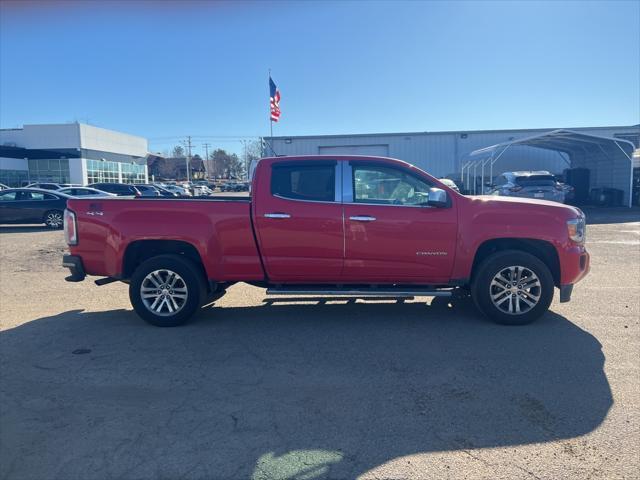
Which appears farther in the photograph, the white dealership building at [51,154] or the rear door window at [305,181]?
the white dealership building at [51,154]

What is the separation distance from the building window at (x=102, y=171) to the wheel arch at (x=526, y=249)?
55.7 m

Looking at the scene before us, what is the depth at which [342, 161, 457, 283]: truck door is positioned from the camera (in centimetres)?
573

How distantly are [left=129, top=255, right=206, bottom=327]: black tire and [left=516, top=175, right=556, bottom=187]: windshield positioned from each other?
17.5 meters

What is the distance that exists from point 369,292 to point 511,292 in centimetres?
163

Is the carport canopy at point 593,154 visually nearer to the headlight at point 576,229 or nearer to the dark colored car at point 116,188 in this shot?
the dark colored car at point 116,188

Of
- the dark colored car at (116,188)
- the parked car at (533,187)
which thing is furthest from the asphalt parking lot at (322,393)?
the dark colored car at (116,188)

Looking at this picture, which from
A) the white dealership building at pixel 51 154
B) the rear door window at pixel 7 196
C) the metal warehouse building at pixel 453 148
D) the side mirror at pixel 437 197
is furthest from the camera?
the white dealership building at pixel 51 154

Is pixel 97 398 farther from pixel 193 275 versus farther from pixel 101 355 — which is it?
pixel 193 275

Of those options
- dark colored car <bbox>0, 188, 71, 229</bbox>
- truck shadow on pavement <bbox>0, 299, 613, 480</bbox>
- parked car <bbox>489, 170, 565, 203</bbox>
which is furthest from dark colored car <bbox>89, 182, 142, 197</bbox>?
truck shadow on pavement <bbox>0, 299, 613, 480</bbox>

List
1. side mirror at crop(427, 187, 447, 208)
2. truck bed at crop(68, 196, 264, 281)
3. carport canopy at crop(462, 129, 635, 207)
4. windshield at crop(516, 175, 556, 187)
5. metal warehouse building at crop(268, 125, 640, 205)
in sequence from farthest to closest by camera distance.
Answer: metal warehouse building at crop(268, 125, 640, 205) → carport canopy at crop(462, 129, 635, 207) → windshield at crop(516, 175, 556, 187) → truck bed at crop(68, 196, 264, 281) → side mirror at crop(427, 187, 447, 208)

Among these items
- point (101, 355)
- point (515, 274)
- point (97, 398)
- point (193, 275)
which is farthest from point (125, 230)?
point (515, 274)

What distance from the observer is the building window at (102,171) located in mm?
55188

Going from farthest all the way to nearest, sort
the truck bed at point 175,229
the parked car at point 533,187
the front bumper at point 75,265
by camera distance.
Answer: the parked car at point 533,187
the front bumper at point 75,265
the truck bed at point 175,229

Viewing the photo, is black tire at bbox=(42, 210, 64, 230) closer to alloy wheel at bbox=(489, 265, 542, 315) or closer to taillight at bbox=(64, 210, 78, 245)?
taillight at bbox=(64, 210, 78, 245)
